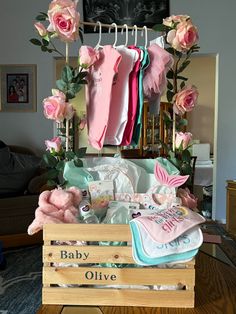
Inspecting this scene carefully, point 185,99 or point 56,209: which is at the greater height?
point 185,99

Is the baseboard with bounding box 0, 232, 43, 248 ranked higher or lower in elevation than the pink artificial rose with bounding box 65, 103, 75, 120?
lower

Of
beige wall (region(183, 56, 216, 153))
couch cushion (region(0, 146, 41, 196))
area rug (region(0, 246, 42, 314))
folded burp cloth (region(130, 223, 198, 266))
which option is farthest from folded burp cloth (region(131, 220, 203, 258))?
beige wall (region(183, 56, 216, 153))

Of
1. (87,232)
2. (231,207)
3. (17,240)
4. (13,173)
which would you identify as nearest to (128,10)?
(13,173)

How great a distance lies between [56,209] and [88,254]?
0.16 meters

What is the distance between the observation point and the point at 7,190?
325 centimetres

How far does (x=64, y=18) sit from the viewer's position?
1058 millimetres

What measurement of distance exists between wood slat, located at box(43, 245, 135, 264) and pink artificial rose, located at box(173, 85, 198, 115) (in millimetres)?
560

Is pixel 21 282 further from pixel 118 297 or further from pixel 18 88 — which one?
pixel 18 88

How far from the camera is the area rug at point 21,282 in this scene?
7.08 ft

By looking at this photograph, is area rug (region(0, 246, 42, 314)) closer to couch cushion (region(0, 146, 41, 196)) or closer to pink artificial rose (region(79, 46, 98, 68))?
couch cushion (region(0, 146, 41, 196))

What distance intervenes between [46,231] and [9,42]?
12.7ft

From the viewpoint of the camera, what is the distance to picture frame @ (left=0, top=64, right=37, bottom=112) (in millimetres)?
4273

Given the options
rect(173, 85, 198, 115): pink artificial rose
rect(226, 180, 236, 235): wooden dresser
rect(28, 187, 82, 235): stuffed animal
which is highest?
rect(173, 85, 198, 115): pink artificial rose

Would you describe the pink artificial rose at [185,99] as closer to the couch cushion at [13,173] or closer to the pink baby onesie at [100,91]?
the pink baby onesie at [100,91]
